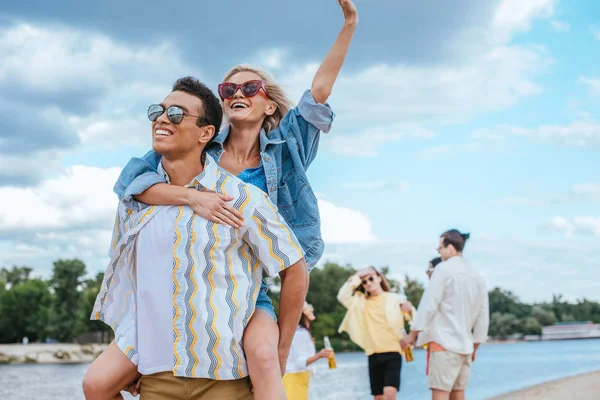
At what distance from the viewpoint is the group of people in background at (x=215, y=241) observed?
9.61ft

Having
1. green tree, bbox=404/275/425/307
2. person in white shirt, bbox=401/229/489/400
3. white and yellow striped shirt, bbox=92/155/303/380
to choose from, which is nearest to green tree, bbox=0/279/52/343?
green tree, bbox=404/275/425/307

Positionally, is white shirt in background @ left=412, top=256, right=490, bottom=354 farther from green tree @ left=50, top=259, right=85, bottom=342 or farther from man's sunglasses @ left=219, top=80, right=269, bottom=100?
green tree @ left=50, top=259, right=85, bottom=342

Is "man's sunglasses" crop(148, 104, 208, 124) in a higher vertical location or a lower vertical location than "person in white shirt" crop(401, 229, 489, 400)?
higher

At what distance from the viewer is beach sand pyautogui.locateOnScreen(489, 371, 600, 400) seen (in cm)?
1187

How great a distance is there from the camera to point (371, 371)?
9594mm

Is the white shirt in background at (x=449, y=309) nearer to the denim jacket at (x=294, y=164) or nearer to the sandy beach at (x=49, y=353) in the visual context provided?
the denim jacket at (x=294, y=164)

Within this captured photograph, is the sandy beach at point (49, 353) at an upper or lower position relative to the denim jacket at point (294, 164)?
lower

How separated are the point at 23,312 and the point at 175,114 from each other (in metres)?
81.6

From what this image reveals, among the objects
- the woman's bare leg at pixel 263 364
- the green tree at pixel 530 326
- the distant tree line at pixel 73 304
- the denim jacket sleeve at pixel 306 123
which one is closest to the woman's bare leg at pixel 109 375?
the woman's bare leg at pixel 263 364

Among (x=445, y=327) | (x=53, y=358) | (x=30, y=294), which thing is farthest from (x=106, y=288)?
(x=30, y=294)

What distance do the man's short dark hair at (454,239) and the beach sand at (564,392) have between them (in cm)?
471

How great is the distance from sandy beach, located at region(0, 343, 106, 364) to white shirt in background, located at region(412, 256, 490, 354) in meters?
64.7

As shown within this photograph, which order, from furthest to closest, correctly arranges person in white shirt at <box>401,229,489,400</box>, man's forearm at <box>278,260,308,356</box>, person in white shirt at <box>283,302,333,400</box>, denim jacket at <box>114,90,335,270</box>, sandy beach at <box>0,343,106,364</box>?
sandy beach at <box>0,343,106,364</box>
person in white shirt at <box>283,302,333,400</box>
person in white shirt at <box>401,229,489,400</box>
denim jacket at <box>114,90,335,270</box>
man's forearm at <box>278,260,308,356</box>

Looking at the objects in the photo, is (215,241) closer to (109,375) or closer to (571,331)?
(109,375)
